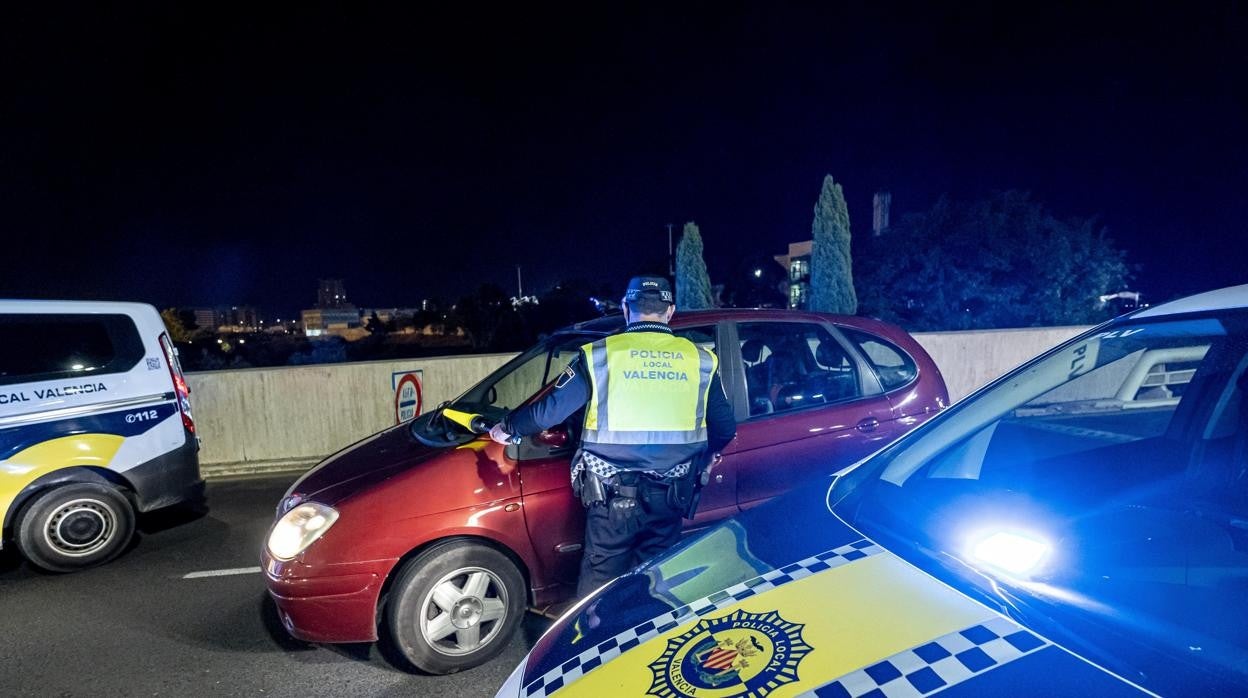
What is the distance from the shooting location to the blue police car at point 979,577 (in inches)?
42.5

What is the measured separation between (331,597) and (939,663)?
2.43 metres

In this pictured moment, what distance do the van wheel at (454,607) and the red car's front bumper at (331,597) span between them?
96 mm

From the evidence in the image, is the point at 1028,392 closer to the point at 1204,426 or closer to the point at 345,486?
the point at 1204,426

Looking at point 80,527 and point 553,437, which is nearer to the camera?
point 553,437

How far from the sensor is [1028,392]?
215 centimetres

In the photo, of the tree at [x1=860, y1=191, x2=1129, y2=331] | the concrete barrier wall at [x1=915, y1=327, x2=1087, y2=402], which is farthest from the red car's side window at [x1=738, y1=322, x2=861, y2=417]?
the tree at [x1=860, y1=191, x2=1129, y2=331]

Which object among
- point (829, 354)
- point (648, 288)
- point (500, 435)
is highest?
point (648, 288)

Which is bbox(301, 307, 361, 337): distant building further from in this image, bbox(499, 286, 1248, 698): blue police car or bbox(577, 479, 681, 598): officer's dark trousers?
bbox(499, 286, 1248, 698): blue police car

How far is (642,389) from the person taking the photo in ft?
7.80

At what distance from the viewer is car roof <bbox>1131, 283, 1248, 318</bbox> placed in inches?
62.7

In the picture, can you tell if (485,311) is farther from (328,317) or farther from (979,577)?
(328,317)

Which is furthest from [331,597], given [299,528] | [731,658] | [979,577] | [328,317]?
[328,317]

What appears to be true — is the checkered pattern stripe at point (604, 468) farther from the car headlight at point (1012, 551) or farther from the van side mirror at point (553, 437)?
the car headlight at point (1012, 551)

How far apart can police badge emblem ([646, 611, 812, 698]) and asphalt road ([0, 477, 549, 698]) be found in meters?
1.73
